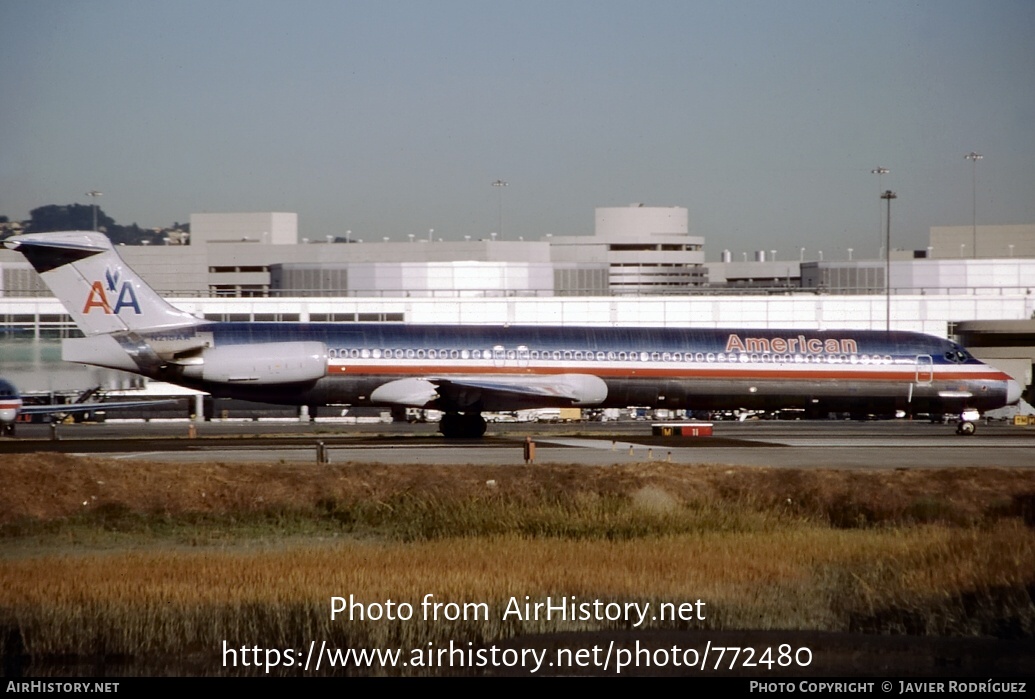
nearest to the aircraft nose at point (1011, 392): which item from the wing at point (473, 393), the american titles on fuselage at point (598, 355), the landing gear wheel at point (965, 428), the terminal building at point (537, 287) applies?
the landing gear wheel at point (965, 428)

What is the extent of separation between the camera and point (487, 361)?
134 feet

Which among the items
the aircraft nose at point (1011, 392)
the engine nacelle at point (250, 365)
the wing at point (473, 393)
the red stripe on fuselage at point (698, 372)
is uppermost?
the engine nacelle at point (250, 365)

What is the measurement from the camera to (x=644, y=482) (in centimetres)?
2594

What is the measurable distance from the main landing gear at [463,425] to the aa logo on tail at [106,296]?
11252mm

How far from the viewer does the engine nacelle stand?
38.9 metres

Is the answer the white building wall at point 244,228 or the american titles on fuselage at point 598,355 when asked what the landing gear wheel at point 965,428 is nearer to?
the american titles on fuselage at point 598,355

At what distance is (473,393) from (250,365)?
735cm

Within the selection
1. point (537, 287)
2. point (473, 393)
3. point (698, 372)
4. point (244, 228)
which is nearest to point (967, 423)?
point (698, 372)

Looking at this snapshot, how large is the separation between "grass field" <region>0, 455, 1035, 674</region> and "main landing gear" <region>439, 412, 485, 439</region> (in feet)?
44.2

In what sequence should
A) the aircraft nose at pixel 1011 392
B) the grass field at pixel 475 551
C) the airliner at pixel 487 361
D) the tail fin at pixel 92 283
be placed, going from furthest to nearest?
the aircraft nose at pixel 1011 392
the airliner at pixel 487 361
the tail fin at pixel 92 283
the grass field at pixel 475 551

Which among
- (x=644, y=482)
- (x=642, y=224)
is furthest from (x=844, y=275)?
(x=644, y=482)

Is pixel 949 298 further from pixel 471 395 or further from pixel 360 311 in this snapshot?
pixel 471 395

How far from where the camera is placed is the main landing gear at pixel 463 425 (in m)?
41.5

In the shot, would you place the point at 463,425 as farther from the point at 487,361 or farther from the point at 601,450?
the point at 601,450
